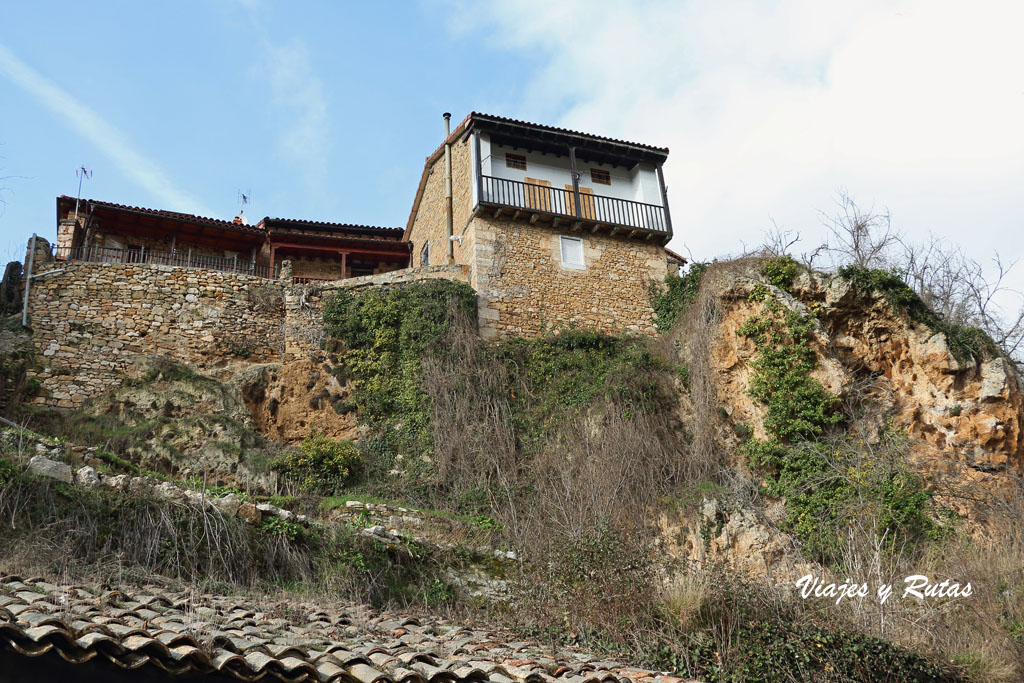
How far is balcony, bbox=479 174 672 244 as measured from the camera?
19000 mm

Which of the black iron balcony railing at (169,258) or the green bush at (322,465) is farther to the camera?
the black iron balcony railing at (169,258)

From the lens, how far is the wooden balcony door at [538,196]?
1936 cm

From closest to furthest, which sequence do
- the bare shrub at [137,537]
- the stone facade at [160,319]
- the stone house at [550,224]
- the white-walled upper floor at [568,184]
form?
1. the bare shrub at [137,537]
2. the stone facade at [160,319]
3. the stone house at [550,224]
4. the white-walled upper floor at [568,184]

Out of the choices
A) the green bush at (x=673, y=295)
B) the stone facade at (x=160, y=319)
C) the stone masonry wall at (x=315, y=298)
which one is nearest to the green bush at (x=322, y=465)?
the stone masonry wall at (x=315, y=298)

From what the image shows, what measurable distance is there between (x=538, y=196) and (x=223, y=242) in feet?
32.3

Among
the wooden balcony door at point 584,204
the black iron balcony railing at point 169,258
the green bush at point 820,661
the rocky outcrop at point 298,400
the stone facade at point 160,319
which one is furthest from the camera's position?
the wooden balcony door at point 584,204

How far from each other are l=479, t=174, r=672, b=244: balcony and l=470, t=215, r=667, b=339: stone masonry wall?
1.29 ft

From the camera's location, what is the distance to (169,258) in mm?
20766

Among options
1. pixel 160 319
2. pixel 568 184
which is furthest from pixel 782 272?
pixel 160 319

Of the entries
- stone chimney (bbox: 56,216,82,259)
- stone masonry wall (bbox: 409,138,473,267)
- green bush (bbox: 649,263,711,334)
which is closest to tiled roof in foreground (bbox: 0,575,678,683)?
green bush (bbox: 649,263,711,334)

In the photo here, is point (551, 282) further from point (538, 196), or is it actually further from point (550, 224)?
point (538, 196)

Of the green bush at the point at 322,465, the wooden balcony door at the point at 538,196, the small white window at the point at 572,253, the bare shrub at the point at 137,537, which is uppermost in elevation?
the wooden balcony door at the point at 538,196

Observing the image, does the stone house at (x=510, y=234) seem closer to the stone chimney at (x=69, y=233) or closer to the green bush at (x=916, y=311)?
the stone chimney at (x=69, y=233)

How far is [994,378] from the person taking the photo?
46.5ft
